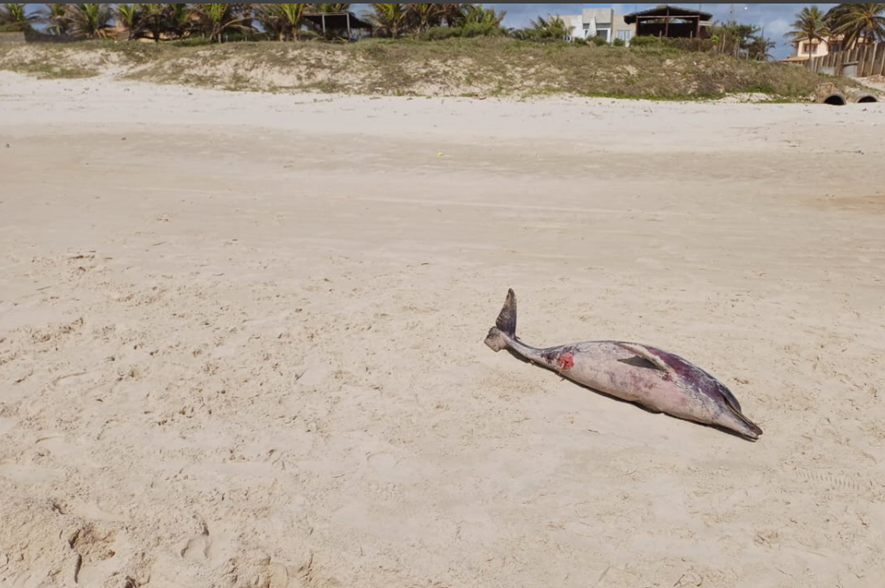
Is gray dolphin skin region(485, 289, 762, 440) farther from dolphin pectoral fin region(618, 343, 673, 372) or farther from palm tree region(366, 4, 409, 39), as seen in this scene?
palm tree region(366, 4, 409, 39)

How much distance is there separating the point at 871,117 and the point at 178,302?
14.5m

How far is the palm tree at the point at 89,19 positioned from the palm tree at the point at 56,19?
0.42 m

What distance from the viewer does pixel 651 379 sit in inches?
132

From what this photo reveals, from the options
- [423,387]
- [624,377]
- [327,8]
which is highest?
[327,8]

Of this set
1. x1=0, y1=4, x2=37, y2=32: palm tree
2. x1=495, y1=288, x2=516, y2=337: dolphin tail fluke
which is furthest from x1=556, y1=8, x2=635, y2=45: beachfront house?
x1=495, y1=288, x2=516, y2=337: dolphin tail fluke

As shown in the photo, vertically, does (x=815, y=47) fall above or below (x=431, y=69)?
above

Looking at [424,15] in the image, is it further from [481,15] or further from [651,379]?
[651,379]

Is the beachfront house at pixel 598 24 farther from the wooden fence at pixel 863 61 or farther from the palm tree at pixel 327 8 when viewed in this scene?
the palm tree at pixel 327 8

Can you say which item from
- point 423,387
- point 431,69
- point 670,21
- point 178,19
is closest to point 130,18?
point 178,19

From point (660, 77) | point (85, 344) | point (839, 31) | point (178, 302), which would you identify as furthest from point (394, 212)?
point (839, 31)

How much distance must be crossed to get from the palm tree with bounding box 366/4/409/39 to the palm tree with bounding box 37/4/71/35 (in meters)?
17.7

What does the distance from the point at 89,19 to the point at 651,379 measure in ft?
139

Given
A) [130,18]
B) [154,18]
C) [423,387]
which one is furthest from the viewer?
[154,18]

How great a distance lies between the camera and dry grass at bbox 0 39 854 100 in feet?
61.4
